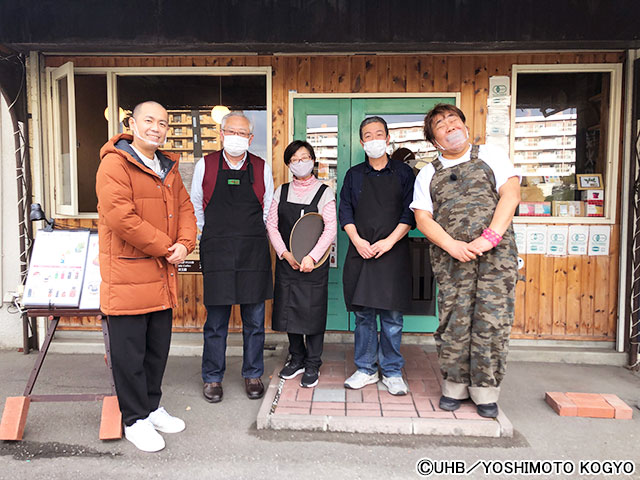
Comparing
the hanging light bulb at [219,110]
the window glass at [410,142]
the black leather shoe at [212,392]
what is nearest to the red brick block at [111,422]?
the black leather shoe at [212,392]

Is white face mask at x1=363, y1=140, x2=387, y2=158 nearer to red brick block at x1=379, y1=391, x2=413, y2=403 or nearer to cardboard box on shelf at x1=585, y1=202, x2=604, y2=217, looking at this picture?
red brick block at x1=379, y1=391, x2=413, y2=403

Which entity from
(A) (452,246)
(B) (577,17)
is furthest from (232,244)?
(B) (577,17)

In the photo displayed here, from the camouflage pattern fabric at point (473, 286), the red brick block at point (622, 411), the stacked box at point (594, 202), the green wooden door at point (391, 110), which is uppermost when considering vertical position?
the green wooden door at point (391, 110)

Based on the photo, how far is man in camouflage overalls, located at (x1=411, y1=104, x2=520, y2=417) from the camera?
2.89m

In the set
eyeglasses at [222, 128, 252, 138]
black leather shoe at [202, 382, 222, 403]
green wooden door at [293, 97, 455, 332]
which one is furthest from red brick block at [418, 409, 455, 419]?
eyeglasses at [222, 128, 252, 138]

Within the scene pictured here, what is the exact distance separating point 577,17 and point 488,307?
2.32m

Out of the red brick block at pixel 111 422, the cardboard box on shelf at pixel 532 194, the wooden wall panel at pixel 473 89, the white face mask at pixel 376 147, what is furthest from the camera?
the cardboard box on shelf at pixel 532 194

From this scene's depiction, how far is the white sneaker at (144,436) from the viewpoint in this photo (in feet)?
8.98

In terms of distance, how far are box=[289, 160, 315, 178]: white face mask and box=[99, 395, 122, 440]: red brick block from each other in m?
2.01

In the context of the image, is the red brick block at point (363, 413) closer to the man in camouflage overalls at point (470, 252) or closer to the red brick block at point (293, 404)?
the red brick block at point (293, 404)

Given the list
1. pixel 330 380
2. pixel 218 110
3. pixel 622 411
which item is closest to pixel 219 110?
pixel 218 110

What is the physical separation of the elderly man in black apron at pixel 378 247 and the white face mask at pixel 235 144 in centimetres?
83

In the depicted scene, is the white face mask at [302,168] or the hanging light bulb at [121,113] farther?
the hanging light bulb at [121,113]

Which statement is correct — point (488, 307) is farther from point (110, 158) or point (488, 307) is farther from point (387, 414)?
point (110, 158)
